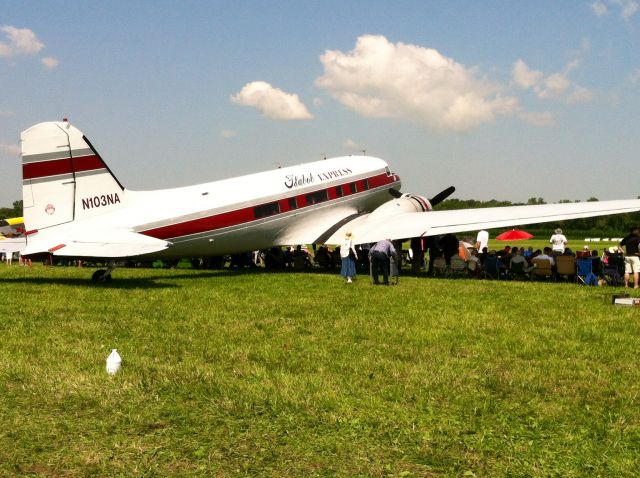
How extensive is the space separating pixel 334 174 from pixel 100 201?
34.5 feet

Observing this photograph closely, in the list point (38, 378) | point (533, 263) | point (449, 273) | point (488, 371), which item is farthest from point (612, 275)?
point (38, 378)

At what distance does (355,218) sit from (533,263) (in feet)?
25.9

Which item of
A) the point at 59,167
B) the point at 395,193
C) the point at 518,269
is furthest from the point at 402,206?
the point at 59,167

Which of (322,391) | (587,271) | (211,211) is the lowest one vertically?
(322,391)

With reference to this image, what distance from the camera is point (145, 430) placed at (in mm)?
6051

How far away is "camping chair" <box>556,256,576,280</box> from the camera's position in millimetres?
20141

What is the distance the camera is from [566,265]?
2027 cm

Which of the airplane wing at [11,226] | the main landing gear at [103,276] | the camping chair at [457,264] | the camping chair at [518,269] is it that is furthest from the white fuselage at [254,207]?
the airplane wing at [11,226]

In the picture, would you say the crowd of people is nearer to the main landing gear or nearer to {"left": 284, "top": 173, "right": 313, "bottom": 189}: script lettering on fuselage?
{"left": 284, "top": 173, "right": 313, "bottom": 189}: script lettering on fuselage

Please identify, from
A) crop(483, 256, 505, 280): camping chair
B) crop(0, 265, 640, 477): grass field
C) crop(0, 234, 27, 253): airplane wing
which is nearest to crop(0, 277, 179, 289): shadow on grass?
crop(0, 234, 27, 253): airplane wing

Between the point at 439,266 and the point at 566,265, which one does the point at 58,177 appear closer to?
the point at 439,266

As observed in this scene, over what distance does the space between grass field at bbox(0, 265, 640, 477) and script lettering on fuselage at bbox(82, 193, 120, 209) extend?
5485mm

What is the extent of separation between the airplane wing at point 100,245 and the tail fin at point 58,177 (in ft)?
2.68

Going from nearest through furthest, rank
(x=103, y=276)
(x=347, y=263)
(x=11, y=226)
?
(x=103, y=276) → (x=347, y=263) → (x=11, y=226)
